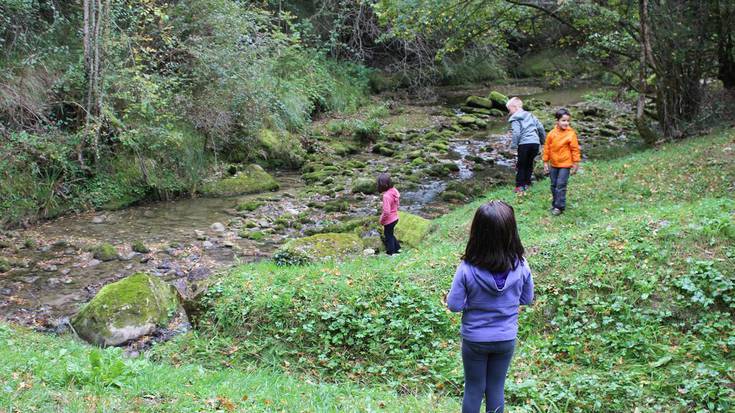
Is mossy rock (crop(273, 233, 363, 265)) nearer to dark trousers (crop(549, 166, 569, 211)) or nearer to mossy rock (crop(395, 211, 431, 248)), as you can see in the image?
mossy rock (crop(395, 211, 431, 248))

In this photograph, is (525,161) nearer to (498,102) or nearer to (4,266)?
(4,266)

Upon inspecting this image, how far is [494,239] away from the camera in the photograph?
139 inches

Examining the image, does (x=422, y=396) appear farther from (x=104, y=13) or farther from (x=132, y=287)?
(x=104, y=13)

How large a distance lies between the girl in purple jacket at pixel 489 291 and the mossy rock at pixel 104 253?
820 cm

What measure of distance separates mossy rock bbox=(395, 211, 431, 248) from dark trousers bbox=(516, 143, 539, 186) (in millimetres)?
2124

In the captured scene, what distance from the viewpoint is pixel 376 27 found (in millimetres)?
25172

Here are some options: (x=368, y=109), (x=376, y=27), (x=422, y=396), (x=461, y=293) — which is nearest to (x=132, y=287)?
(x=422, y=396)

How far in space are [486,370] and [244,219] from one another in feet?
31.4

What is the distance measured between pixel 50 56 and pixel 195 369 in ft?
35.1

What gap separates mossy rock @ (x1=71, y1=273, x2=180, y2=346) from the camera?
7.03 meters

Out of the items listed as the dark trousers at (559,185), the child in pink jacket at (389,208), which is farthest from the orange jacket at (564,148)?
the child in pink jacket at (389,208)

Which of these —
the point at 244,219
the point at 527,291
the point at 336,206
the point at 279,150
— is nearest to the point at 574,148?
the point at 336,206

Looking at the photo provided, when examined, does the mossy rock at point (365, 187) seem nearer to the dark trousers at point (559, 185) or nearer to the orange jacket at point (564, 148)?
the dark trousers at point (559, 185)

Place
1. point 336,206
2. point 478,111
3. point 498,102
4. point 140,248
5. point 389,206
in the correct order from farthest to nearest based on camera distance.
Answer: point 498,102, point 478,111, point 336,206, point 140,248, point 389,206
